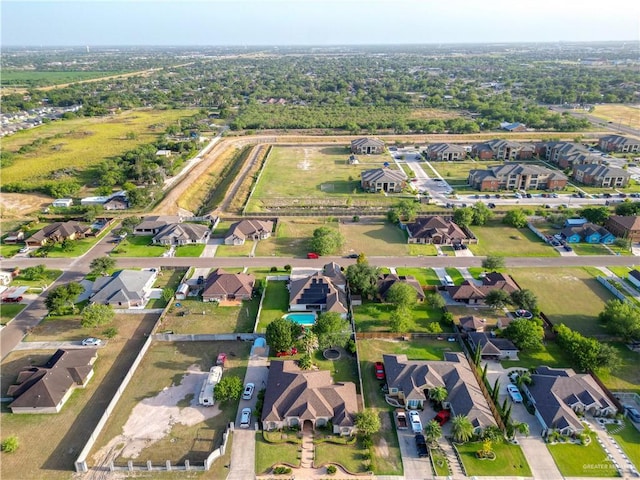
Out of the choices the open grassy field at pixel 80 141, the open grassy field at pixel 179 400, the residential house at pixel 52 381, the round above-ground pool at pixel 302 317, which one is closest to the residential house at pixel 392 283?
the round above-ground pool at pixel 302 317

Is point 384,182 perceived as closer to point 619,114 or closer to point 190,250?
point 190,250

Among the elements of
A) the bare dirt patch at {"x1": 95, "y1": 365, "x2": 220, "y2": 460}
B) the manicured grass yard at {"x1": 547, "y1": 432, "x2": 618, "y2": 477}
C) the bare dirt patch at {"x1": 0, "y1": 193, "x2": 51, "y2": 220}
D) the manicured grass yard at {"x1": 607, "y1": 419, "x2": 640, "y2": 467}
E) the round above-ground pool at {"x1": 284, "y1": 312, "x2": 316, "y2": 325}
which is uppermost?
the manicured grass yard at {"x1": 547, "y1": 432, "x2": 618, "y2": 477}

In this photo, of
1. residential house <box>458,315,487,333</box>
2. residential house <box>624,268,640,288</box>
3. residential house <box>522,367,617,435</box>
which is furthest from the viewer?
residential house <box>624,268,640,288</box>

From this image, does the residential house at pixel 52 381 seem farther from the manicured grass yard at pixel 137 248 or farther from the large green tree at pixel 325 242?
the large green tree at pixel 325 242

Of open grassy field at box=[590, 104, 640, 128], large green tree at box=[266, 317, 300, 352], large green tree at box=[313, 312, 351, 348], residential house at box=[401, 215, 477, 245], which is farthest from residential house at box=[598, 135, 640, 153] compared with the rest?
large green tree at box=[266, 317, 300, 352]

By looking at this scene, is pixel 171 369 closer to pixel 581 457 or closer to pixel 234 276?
pixel 234 276

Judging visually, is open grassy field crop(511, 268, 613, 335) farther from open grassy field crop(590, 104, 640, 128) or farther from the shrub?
open grassy field crop(590, 104, 640, 128)

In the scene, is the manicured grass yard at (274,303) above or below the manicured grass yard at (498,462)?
below
